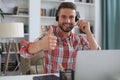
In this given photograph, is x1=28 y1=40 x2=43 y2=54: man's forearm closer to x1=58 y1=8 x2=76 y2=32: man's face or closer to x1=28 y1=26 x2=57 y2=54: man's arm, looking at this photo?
x1=28 y1=26 x2=57 y2=54: man's arm

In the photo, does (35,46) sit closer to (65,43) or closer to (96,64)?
(65,43)

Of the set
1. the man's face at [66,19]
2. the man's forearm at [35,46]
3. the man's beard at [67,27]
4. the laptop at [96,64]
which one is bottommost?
the laptop at [96,64]

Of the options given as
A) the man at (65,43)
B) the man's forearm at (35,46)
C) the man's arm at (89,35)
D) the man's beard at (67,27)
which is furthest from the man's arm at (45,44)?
the man's arm at (89,35)

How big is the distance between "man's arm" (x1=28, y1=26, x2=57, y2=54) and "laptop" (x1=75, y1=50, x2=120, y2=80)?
402 mm

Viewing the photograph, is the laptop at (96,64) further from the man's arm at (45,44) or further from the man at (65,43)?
the man at (65,43)

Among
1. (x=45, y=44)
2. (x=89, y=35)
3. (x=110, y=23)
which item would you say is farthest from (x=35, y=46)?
(x=110, y=23)

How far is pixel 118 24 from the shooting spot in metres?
4.96

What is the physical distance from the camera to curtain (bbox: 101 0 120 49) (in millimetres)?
4988

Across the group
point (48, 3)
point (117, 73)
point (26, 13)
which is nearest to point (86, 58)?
point (117, 73)

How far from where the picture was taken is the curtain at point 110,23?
16.4ft

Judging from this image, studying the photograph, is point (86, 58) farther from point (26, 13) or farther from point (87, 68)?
point (26, 13)

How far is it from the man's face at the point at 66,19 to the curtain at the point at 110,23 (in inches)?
124

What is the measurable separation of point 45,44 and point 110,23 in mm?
3757

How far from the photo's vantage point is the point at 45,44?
157cm
